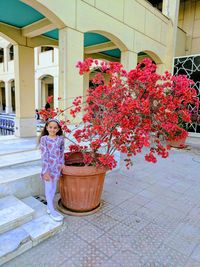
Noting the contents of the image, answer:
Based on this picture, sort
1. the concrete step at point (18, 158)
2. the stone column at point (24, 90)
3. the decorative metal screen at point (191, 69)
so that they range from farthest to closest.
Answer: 1. the decorative metal screen at point (191, 69)
2. the stone column at point (24, 90)
3. the concrete step at point (18, 158)

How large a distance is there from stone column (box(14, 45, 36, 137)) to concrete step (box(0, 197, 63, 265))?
11.0 feet

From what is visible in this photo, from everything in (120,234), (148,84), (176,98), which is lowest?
(120,234)

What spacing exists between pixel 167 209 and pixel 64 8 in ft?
12.4

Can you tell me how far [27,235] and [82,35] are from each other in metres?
3.54

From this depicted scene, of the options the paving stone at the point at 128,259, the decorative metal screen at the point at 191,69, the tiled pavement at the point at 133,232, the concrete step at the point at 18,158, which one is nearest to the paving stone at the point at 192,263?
the tiled pavement at the point at 133,232

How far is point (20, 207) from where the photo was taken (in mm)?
2459

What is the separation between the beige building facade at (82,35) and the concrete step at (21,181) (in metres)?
1.51

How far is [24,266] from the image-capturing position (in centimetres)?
184

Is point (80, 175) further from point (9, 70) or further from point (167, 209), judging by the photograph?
point (9, 70)

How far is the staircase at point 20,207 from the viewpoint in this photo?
205 centimetres

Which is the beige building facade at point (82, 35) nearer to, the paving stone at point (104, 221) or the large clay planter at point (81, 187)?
the large clay planter at point (81, 187)

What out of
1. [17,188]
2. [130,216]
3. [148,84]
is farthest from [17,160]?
[148,84]

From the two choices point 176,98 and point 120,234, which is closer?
point 120,234

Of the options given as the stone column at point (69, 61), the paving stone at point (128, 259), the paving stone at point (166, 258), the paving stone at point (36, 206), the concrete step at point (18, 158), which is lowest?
the paving stone at point (166, 258)
